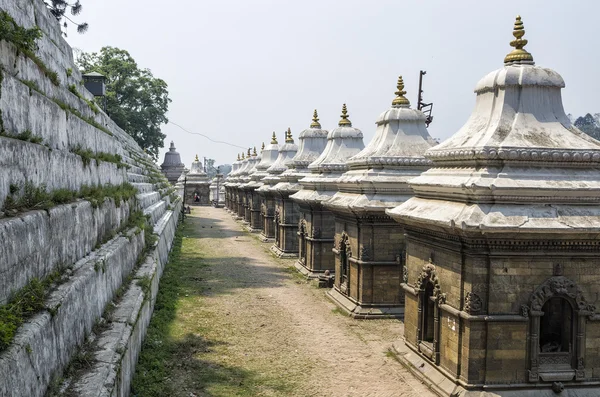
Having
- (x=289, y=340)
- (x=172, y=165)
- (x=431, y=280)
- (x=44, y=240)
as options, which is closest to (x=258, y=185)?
(x=289, y=340)

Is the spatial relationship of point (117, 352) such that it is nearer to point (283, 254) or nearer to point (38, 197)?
point (38, 197)

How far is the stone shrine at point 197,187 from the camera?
69.9 m

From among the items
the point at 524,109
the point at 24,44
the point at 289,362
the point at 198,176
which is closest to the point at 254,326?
the point at 289,362

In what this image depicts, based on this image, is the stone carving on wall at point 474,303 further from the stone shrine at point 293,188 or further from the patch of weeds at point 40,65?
the stone shrine at point 293,188

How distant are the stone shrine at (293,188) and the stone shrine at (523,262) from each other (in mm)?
15864

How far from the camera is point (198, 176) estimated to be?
2776 inches

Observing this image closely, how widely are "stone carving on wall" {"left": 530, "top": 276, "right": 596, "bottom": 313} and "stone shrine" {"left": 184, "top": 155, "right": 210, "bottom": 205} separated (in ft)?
206

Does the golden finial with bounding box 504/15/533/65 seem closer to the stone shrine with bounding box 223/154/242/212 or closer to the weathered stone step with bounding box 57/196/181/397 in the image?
the weathered stone step with bounding box 57/196/181/397

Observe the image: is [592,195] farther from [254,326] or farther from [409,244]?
[254,326]

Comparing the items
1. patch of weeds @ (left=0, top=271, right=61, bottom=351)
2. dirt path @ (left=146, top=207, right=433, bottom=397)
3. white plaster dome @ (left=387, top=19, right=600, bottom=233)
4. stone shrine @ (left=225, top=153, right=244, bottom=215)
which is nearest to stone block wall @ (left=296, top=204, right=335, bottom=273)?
dirt path @ (left=146, top=207, right=433, bottom=397)

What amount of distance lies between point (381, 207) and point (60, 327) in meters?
9.79

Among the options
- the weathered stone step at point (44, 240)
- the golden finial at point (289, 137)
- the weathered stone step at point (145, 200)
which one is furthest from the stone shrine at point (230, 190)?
the weathered stone step at point (44, 240)

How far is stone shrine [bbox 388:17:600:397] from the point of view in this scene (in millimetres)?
8836

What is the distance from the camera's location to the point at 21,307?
516 cm
